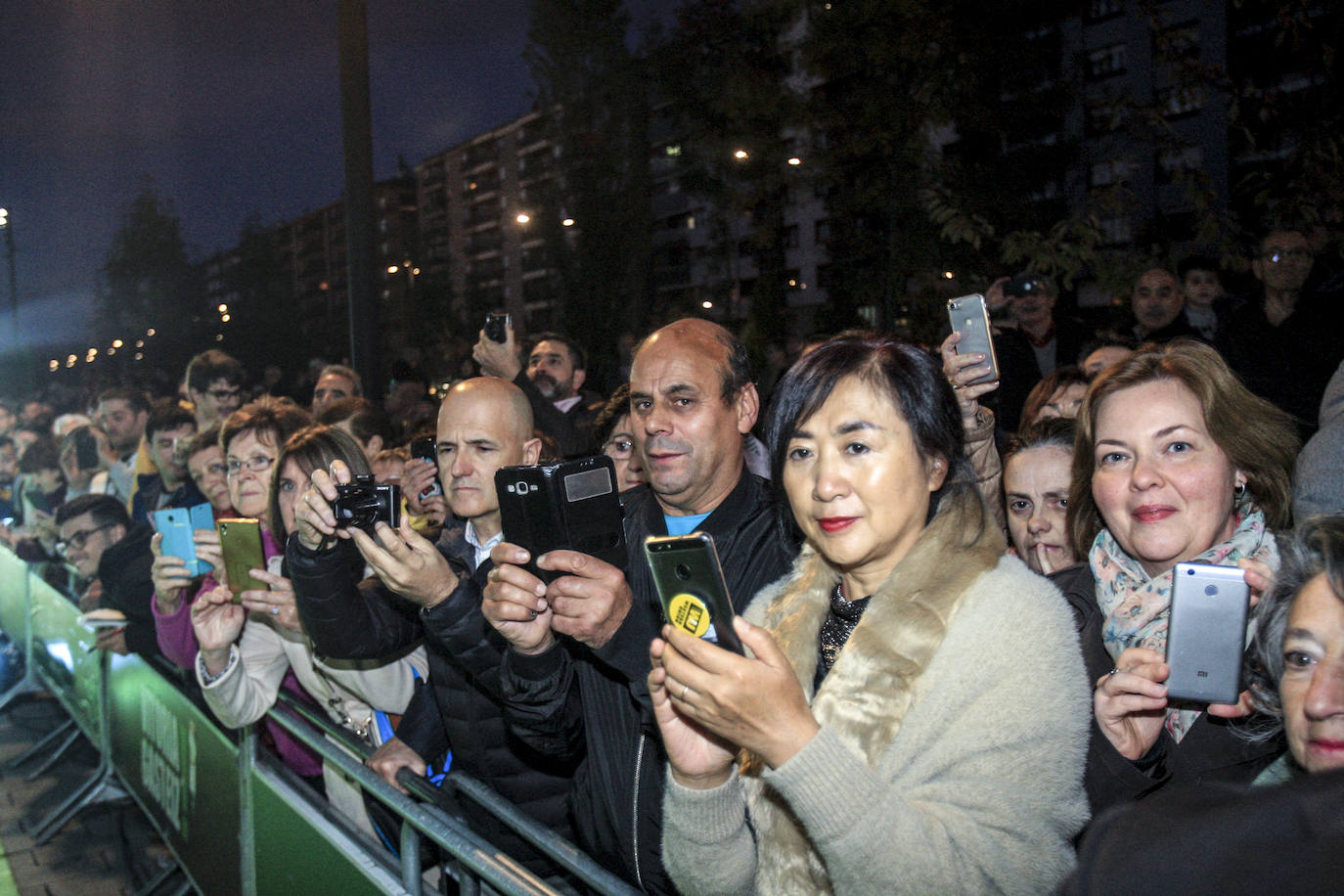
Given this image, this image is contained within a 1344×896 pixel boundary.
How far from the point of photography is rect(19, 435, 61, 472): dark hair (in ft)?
31.7

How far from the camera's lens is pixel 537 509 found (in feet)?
7.76

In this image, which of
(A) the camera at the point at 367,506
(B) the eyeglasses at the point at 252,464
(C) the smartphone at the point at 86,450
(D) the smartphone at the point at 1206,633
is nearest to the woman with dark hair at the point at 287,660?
(B) the eyeglasses at the point at 252,464

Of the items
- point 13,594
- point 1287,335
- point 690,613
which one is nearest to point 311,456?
point 690,613

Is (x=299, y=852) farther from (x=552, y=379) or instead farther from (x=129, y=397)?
(x=129, y=397)

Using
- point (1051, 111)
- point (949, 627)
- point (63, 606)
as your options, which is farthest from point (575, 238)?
point (949, 627)

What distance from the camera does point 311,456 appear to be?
3.86 metres

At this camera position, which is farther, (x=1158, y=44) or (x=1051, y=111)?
(x=1051, y=111)

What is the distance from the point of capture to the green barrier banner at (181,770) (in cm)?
414

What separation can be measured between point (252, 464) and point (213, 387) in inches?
134

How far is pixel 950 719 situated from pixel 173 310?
4088 centimetres

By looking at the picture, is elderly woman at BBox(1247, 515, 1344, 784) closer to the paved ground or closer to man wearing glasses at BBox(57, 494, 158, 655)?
man wearing glasses at BBox(57, 494, 158, 655)

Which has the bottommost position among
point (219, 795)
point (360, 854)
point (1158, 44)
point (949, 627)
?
point (219, 795)

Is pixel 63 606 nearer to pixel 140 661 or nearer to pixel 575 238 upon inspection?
pixel 140 661

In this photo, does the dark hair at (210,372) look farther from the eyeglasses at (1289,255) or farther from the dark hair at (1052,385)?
the eyeglasses at (1289,255)
